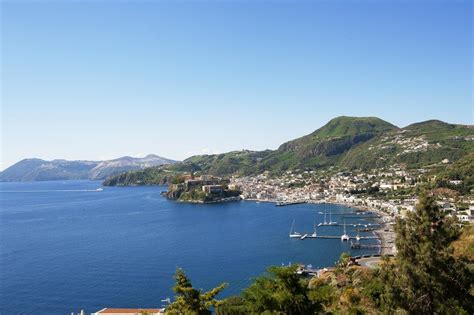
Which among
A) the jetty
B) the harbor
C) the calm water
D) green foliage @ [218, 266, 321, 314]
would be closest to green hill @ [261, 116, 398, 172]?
the jetty

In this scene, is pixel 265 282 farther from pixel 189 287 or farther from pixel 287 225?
pixel 287 225

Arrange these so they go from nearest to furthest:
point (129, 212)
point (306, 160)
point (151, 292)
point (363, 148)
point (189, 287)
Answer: point (189, 287)
point (151, 292)
point (129, 212)
point (363, 148)
point (306, 160)

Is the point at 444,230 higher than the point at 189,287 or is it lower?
higher

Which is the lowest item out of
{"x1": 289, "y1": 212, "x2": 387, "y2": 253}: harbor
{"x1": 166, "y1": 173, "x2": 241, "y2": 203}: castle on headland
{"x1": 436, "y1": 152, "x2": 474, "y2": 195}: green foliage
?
{"x1": 289, "y1": 212, "x2": 387, "y2": 253}: harbor

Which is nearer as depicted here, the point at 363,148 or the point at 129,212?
the point at 129,212

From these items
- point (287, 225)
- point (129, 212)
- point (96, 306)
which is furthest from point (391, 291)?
point (129, 212)

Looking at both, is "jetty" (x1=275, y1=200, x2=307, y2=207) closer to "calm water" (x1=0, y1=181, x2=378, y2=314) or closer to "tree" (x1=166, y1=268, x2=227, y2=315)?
"calm water" (x1=0, y1=181, x2=378, y2=314)
